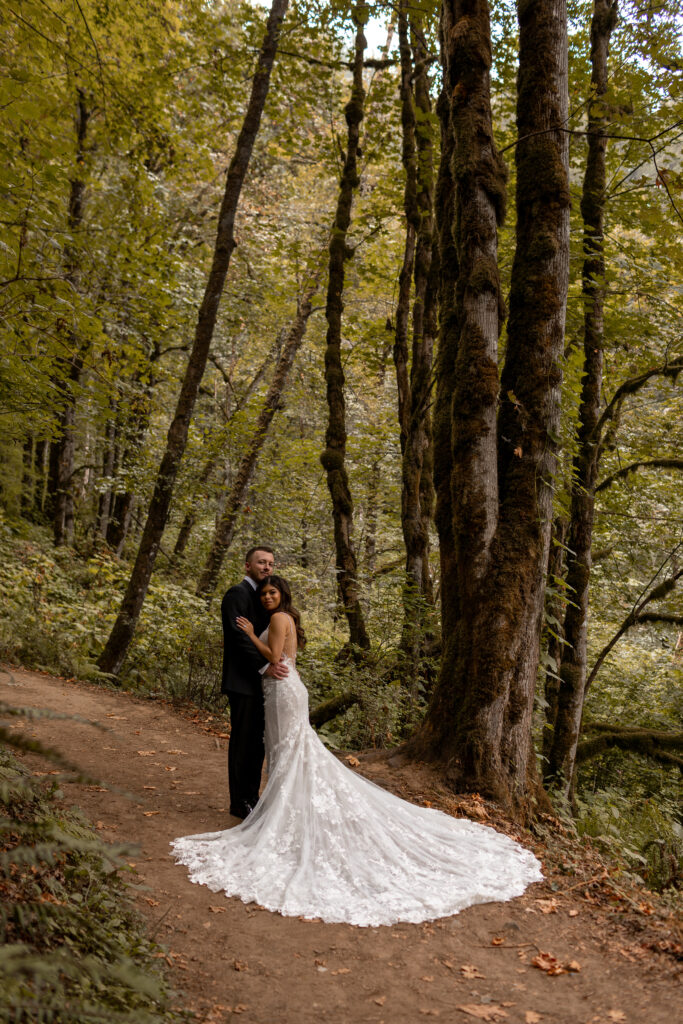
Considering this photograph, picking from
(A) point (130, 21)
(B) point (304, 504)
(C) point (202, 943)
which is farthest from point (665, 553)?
(A) point (130, 21)

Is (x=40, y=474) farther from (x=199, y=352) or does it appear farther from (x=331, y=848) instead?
(x=331, y=848)

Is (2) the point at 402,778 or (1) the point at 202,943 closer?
(1) the point at 202,943

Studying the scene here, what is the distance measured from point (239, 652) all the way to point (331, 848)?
188 centimetres

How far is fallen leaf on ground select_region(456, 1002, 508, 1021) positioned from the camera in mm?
3442

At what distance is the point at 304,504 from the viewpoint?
17406 millimetres

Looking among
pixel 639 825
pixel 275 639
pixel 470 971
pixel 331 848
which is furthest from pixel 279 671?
pixel 639 825

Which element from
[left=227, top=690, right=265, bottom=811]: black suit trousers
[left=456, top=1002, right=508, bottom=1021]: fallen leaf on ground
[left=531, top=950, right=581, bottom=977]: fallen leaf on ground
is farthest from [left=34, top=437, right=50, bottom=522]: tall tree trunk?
[left=456, top=1002, right=508, bottom=1021]: fallen leaf on ground

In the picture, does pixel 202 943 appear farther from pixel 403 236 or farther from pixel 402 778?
pixel 403 236

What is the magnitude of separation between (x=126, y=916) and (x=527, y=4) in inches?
335

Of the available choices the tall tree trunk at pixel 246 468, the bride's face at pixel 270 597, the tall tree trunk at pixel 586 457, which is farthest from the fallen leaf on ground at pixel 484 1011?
the tall tree trunk at pixel 246 468

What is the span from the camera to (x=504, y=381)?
276 inches

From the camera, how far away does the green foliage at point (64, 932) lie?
1938 mm

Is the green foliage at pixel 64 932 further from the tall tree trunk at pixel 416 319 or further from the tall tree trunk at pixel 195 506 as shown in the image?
the tall tree trunk at pixel 195 506

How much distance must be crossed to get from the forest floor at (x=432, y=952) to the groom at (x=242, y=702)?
319 millimetres
